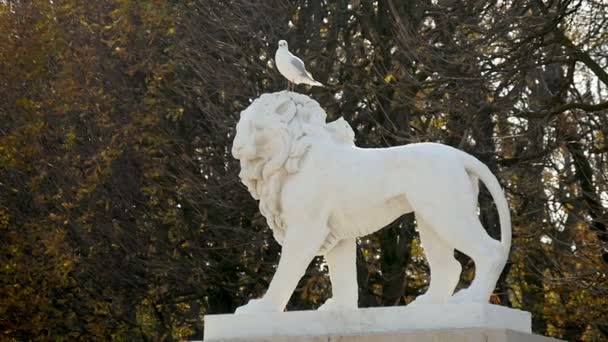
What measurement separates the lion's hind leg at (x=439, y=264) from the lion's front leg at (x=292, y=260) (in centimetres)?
67

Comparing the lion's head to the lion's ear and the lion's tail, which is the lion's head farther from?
the lion's tail

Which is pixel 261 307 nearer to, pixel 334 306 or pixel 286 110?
pixel 334 306

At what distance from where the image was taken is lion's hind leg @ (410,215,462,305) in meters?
9.13

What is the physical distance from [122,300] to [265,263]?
2657mm

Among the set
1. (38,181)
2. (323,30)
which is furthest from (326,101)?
(38,181)

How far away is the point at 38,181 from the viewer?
1855 centimetres

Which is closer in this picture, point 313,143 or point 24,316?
point 313,143

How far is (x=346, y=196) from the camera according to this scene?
9.16 metres

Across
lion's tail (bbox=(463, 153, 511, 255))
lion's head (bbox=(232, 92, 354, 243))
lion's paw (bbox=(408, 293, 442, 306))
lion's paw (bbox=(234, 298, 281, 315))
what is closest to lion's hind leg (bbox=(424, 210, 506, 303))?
lion's tail (bbox=(463, 153, 511, 255))

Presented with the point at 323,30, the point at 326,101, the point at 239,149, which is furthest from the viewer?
the point at 323,30

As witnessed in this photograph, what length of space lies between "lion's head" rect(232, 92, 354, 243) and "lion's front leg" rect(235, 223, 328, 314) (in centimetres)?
23

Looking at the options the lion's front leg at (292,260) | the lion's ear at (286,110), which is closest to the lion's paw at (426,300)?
the lion's front leg at (292,260)

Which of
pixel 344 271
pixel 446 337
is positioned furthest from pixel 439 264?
pixel 446 337

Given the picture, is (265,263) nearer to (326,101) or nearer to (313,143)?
(326,101)
